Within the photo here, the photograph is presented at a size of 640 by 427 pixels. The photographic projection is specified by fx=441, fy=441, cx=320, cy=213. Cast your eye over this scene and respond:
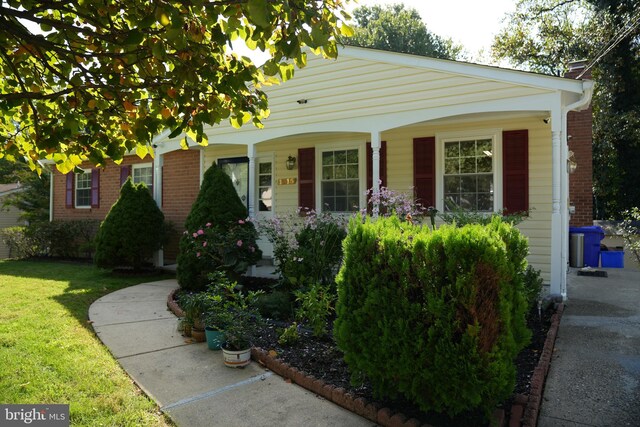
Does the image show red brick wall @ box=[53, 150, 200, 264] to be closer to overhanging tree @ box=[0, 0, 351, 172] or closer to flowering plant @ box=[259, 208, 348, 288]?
flowering plant @ box=[259, 208, 348, 288]

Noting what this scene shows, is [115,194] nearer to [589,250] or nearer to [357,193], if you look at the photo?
[357,193]

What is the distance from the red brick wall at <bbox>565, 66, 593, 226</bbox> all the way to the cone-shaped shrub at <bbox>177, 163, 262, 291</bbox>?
25.1 ft

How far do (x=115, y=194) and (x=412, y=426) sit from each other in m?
12.3

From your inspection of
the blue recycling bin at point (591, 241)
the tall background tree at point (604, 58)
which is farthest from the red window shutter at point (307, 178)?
the tall background tree at point (604, 58)

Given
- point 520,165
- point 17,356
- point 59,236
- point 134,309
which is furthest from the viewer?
point 59,236

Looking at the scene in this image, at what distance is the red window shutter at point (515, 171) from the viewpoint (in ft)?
23.5

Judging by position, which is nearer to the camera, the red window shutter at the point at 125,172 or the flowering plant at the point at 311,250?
the flowering plant at the point at 311,250

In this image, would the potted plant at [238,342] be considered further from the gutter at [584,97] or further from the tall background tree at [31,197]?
the tall background tree at [31,197]

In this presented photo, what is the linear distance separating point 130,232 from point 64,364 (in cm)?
585

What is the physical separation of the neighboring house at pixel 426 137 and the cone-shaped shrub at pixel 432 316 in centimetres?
422

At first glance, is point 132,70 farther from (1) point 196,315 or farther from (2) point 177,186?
(2) point 177,186

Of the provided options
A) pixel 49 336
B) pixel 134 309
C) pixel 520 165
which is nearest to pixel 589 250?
pixel 520 165

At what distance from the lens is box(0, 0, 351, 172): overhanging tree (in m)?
2.84

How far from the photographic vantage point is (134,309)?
6.16 meters
